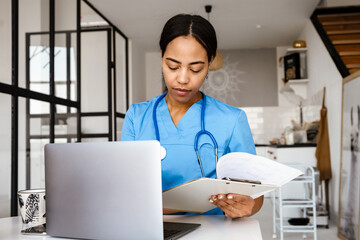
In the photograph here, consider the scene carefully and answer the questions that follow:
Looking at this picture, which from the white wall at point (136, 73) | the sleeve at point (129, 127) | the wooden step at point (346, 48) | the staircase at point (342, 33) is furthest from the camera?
the white wall at point (136, 73)

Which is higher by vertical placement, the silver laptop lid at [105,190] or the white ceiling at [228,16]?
the white ceiling at [228,16]

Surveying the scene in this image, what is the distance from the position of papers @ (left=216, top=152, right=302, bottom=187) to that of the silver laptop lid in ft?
0.72

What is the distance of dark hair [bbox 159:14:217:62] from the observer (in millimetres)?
1081

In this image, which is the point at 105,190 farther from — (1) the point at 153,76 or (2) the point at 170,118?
(1) the point at 153,76

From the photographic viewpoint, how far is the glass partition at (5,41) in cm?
260

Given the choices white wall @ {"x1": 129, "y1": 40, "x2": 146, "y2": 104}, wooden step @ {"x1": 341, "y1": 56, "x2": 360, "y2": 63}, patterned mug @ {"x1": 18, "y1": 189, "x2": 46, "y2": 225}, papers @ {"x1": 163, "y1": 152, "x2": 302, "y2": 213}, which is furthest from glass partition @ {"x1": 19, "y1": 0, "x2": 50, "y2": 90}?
wooden step @ {"x1": 341, "y1": 56, "x2": 360, "y2": 63}

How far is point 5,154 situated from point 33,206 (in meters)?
1.77

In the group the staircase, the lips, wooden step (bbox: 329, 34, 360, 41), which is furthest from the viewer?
wooden step (bbox: 329, 34, 360, 41)

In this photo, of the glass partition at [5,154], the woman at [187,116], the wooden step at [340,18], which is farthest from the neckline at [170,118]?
the wooden step at [340,18]

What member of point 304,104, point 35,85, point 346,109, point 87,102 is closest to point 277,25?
point 304,104

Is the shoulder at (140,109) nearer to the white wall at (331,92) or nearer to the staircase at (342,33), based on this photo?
the staircase at (342,33)

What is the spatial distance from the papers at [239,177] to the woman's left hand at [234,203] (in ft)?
0.04

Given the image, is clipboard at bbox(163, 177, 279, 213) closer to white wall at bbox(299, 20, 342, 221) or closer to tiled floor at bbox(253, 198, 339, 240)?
tiled floor at bbox(253, 198, 339, 240)

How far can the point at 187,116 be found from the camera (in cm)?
120
